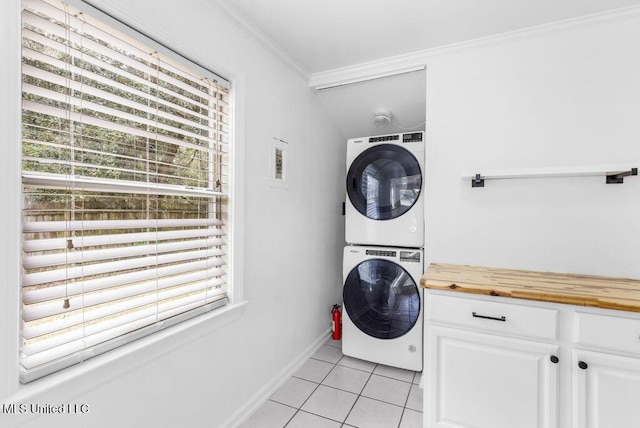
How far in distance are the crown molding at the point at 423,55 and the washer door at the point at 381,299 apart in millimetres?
1392

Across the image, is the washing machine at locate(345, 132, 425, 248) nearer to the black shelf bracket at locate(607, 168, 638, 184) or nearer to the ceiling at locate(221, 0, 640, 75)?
the ceiling at locate(221, 0, 640, 75)

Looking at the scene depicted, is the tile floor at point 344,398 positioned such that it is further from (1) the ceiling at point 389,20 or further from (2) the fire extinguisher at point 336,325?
(1) the ceiling at point 389,20

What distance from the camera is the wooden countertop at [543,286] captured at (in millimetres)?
1270

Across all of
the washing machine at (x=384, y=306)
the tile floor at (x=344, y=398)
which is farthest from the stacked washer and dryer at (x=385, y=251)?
the tile floor at (x=344, y=398)

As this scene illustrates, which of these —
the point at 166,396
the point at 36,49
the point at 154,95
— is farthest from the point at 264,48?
the point at 166,396

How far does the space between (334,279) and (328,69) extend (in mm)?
1839

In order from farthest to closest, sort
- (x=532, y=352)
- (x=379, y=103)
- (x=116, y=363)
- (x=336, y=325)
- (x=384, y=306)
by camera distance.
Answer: (x=336, y=325), (x=379, y=103), (x=384, y=306), (x=532, y=352), (x=116, y=363)

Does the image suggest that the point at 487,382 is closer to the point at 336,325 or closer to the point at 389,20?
the point at 336,325

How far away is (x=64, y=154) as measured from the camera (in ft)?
3.43

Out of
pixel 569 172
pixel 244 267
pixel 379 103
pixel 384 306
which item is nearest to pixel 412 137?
pixel 379 103

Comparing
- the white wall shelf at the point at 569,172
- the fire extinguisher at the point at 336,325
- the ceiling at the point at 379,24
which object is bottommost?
the fire extinguisher at the point at 336,325

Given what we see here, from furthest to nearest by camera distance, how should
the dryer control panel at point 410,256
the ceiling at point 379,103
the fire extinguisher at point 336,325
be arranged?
1. the fire extinguisher at point 336,325
2. the ceiling at point 379,103
3. the dryer control panel at point 410,256

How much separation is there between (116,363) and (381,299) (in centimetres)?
172

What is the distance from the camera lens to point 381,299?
7.73ft
